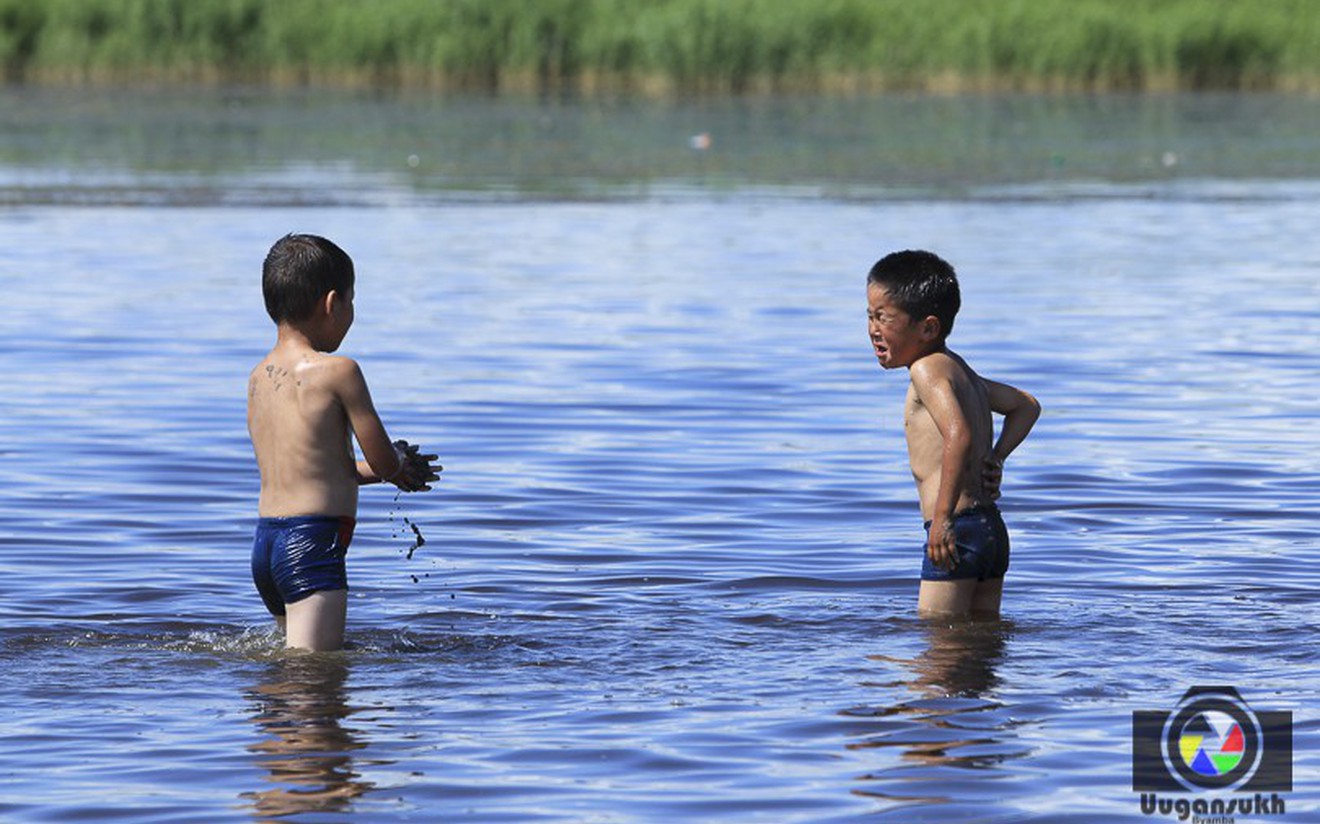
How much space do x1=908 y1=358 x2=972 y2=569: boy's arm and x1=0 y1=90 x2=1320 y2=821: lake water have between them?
393 millimetres

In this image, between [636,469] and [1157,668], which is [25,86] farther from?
[1157,668]

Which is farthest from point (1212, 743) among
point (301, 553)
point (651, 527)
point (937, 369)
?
point (651, 527)

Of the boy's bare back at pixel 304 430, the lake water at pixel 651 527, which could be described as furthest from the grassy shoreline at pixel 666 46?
the boy's bare back at pixel 304 430

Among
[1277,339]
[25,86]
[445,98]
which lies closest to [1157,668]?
[1277,339]

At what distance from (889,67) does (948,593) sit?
49.3m

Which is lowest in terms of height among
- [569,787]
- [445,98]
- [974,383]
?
[569,787]

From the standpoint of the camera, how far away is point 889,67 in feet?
186

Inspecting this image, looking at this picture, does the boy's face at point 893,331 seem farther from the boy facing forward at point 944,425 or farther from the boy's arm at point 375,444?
the boy's arm at point 375,444

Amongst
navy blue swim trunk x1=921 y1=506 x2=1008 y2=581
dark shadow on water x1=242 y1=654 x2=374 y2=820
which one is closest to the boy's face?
navy blue swim trunk x1=921 y1=506 x2=1008 y2=581

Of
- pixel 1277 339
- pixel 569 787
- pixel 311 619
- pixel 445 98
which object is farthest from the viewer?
pixel 445 98

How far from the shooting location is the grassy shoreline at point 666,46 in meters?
56.5

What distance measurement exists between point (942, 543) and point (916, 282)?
804mm

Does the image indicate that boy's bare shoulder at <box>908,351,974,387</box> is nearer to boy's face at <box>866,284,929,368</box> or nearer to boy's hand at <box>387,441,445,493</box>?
boy's face at <box>866,284,929,368</box>

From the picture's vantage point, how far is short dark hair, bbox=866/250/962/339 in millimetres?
7988
